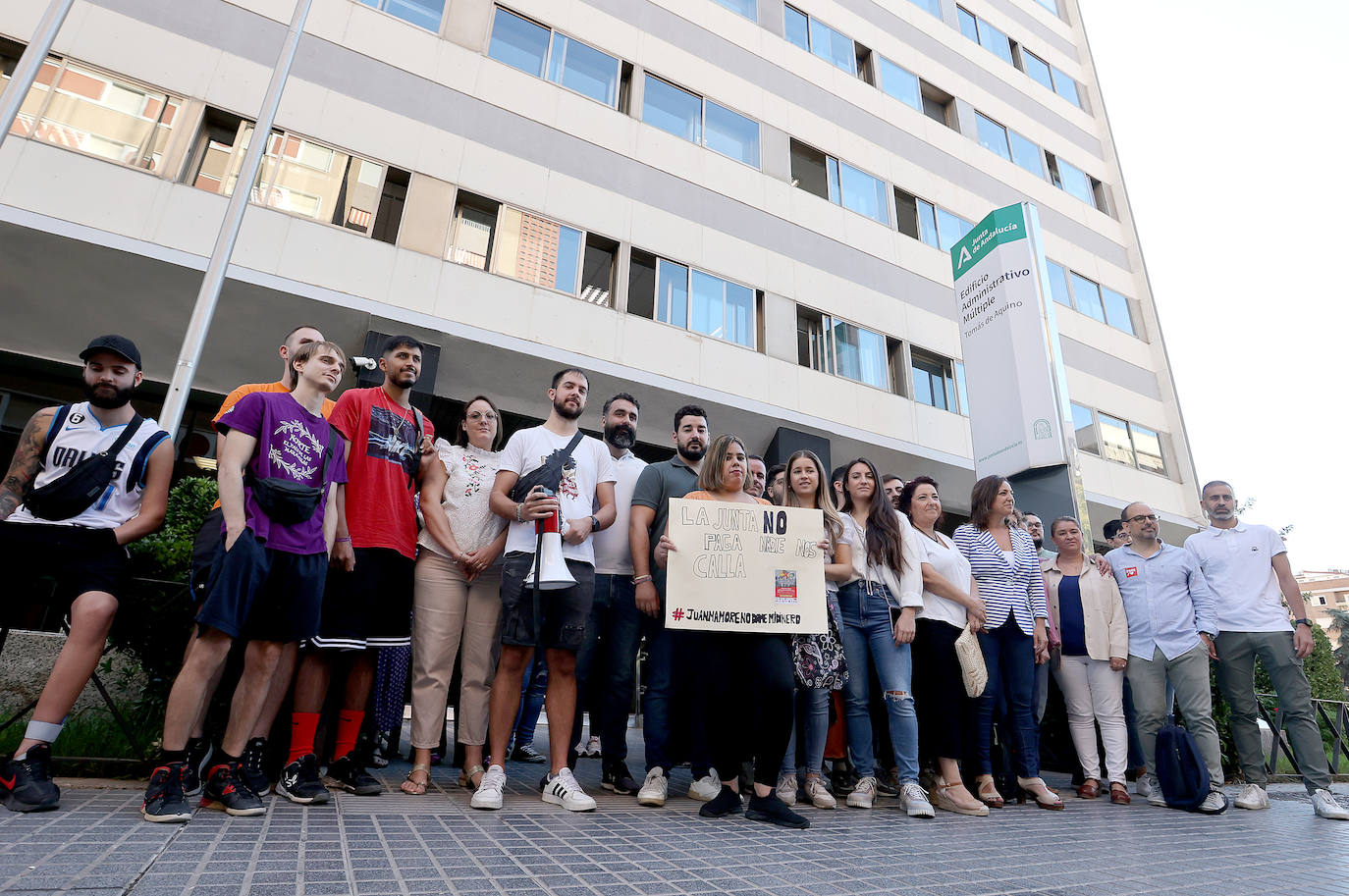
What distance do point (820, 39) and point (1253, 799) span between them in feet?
52.9

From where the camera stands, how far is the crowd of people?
3.03 meters

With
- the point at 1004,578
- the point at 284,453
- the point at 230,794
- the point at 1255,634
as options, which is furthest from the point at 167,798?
the point at 1255,634

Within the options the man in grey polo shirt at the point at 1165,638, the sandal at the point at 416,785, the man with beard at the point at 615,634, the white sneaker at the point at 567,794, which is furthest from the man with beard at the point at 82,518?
the man in grey polo shirt at the point at 1165,638

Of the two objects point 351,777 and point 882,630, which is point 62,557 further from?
point 882,630

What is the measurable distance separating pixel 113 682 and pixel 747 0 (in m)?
16.2

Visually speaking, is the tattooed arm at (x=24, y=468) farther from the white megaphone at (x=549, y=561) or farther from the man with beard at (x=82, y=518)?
the white megaphone at (x=549, y=561)

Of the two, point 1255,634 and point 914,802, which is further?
point 1255,634

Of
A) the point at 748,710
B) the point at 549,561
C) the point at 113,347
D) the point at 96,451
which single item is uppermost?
the point at 113,347

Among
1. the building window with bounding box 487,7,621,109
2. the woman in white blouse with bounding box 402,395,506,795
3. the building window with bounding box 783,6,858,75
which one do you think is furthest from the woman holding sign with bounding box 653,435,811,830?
the building window with bounding box 783,6,858,75

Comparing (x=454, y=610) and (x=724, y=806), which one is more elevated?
(x=454, y=610)

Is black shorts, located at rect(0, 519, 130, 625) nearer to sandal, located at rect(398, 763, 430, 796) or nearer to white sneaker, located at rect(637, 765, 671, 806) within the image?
sandal, located at rect(398, 763, 430, 796)

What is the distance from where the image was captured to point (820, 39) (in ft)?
51.4

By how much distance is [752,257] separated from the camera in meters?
12.9

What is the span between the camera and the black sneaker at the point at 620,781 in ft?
13.1
